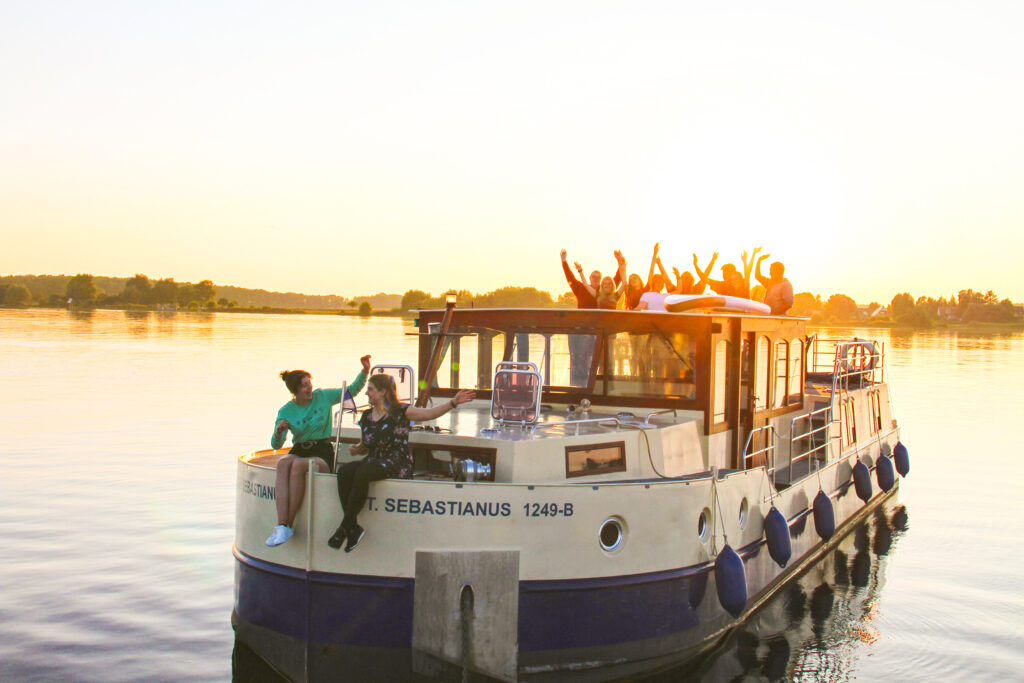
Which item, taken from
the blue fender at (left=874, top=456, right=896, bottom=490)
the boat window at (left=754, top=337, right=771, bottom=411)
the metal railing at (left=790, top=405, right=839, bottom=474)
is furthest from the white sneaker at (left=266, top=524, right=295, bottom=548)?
the blue fender at (left=874, top=456, right=896, bottom=490)

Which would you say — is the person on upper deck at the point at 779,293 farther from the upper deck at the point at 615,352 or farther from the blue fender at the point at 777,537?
the blue fender at the point at 777,537

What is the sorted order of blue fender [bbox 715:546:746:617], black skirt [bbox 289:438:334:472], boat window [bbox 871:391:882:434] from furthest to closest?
boat window [bbox 871:391:882:434], blue fender [bbox 715:546:746:617], black skirt [bbox 289:438:334:472]

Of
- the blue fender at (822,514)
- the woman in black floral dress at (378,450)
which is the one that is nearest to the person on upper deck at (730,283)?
the blue fender at (822,514)

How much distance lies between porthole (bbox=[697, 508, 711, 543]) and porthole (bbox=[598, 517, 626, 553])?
1.16 metres

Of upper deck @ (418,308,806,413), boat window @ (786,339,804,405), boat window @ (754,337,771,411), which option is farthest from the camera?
boat window @ (786,339,804,405)

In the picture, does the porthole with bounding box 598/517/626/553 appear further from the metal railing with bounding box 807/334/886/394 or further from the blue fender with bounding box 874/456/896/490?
the blue fender with bounding box 874/456/896/490

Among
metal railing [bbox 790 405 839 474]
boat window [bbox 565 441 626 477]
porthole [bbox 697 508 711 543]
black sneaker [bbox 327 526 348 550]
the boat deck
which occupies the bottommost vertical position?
porthole [bbox 697 508 711 543]

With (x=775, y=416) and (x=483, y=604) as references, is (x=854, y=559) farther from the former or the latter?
(x=483, y=604)

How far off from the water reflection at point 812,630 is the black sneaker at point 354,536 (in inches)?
124

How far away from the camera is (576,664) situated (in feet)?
28.0

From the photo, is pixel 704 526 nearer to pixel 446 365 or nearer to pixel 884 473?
pixel 446 365

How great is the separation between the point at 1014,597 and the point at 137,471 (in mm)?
16905

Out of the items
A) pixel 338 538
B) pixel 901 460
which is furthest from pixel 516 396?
pixel 901 460

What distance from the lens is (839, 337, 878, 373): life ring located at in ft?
53.7
